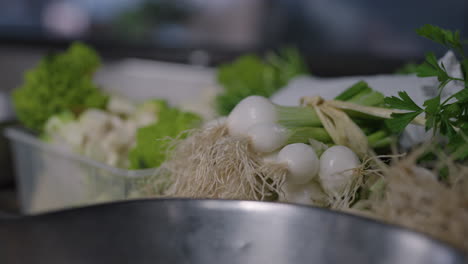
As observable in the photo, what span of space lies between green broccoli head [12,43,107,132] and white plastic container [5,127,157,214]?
0.05 m

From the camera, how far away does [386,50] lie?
238 centimetres

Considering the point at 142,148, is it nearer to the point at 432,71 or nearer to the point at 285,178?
the point at 285,178

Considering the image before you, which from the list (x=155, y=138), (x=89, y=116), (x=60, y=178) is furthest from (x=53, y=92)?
(x=155, y=138)

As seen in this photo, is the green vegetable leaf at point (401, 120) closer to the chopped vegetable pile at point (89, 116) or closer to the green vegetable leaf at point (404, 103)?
the green vegetable leaf at point (404, 103)

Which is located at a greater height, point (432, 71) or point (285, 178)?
point (432, 71)

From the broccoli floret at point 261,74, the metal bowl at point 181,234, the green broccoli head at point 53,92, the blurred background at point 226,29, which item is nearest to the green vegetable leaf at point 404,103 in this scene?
the metal bowl at point 181,234

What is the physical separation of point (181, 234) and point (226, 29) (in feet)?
9.53

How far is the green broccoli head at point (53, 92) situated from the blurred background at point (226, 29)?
133 cm

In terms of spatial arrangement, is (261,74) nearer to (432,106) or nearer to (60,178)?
(60,178)

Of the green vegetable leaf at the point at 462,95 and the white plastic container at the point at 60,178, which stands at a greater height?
the green vegetable leaf at the point at 462,95

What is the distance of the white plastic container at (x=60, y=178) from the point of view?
65 cm

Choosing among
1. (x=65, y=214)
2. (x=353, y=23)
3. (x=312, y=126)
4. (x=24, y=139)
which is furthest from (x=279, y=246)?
(x=353, y=23)

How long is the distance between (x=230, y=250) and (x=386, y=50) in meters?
2.24

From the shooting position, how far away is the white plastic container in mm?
647
